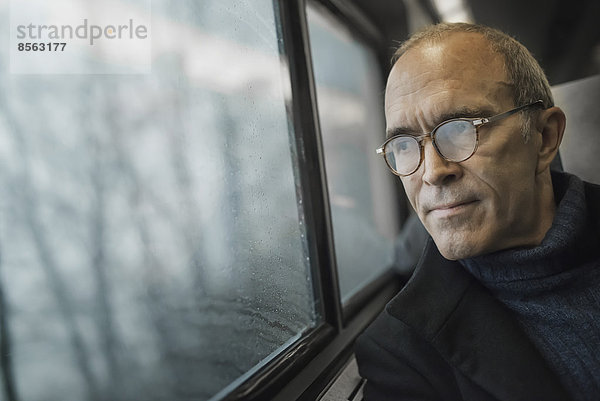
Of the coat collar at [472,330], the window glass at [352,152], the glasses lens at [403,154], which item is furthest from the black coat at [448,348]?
the window glass at [352,152]

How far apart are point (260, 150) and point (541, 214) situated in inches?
28.8

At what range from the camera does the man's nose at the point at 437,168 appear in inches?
37.0

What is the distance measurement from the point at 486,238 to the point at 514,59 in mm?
422

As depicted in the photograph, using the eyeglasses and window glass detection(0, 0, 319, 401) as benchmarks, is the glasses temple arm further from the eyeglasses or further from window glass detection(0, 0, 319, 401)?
window glass detection(0, 0, 319, 401)

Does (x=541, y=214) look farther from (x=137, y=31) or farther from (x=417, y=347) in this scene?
(x=137, y=31)

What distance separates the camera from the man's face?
94 cm

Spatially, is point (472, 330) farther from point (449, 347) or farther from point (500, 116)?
point (500, 116)

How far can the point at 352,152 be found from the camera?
2.26m

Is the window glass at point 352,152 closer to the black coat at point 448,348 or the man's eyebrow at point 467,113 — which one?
the black coat at point 448,348

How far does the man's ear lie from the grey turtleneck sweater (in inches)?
4.2

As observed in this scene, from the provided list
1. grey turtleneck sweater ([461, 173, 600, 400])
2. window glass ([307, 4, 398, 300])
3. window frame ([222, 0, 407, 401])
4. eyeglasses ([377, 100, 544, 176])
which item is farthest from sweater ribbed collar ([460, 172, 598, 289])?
window glass ([307, 4, 398, 300])

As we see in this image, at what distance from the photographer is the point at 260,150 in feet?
4.03

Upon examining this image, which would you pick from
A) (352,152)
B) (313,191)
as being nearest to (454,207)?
(313,191)

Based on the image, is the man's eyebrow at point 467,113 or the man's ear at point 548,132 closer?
the man's eyebrow at point 467,113
